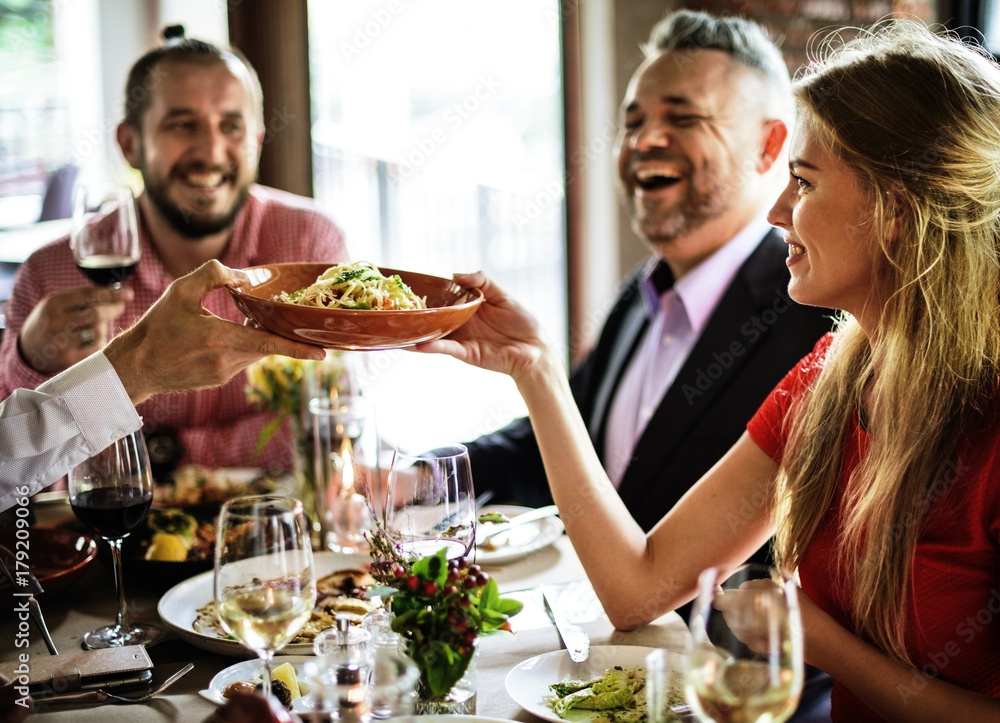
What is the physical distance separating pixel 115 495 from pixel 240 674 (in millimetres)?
319

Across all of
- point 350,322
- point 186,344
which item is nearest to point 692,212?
point 350,322

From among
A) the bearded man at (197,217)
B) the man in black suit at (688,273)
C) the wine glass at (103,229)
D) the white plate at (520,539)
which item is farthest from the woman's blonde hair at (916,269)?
the bearded man at (197,217)

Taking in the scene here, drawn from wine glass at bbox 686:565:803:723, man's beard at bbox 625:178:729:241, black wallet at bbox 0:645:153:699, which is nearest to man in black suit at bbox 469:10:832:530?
man's beard at bbox 625:178:729:241

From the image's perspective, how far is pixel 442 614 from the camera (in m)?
0.95

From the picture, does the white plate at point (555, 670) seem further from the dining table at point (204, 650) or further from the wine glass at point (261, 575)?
the wine glass at point (261, 575)

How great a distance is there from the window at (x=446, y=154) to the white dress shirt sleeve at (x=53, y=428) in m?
3.43

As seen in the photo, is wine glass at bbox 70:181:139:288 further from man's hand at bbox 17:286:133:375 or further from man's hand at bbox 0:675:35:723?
man's hand at bbox 0:675:35:723

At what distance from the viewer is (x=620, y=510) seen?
1.59 metres

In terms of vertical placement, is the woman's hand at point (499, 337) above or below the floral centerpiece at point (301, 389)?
above

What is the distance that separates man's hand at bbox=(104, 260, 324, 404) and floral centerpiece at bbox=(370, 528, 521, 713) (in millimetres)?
544

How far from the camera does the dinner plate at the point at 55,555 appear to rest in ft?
4.69

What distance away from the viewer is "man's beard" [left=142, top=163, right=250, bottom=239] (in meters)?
2.82

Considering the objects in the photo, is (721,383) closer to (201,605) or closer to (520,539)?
(520,539)

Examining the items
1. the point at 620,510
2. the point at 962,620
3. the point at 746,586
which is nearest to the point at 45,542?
the point at 620,510
